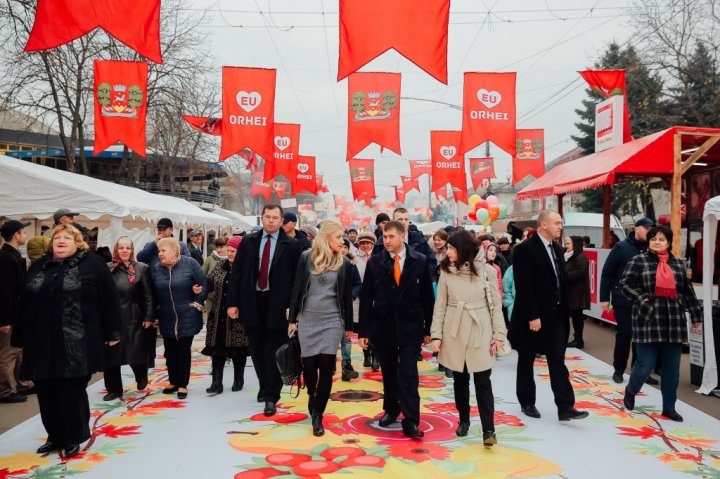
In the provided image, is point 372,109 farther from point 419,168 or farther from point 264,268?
point 419,168

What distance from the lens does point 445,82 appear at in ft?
23.4

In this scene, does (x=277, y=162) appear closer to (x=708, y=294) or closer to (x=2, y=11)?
(x=2, y=11)

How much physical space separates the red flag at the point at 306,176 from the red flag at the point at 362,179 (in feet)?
5.90

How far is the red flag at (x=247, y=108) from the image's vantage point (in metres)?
12.3

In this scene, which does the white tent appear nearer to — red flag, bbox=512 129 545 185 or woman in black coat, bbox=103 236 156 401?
woman in black coat, bbox=103 236 156 401

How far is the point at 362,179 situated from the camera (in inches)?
1101

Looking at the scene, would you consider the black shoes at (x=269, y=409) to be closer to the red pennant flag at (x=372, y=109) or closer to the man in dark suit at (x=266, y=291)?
the man in dark suit at (x=266, y=291)

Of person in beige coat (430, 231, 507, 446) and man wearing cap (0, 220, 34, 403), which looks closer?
person in beige coat (430, 231, 507, 446)

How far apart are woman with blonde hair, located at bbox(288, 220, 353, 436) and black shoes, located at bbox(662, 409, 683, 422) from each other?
3.15 meters

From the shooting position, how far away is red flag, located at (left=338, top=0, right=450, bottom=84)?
6824mm

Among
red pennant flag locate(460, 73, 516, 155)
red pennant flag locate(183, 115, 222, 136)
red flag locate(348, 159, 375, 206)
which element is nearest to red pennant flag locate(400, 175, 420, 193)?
red flag locate(348, 159, 375, 206)

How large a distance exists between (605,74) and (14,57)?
720 inches

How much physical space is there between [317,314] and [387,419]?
1.18 m

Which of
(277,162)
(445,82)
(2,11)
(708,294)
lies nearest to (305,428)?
(445,82)
